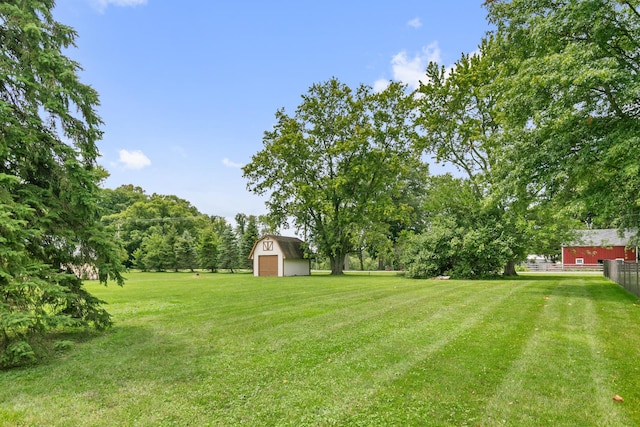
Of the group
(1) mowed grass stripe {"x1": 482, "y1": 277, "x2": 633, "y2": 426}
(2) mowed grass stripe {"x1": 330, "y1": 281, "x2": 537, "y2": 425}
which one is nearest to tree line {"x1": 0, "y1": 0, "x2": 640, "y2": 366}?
(2) mowed grass stripe {"x1": 330, "y1": 281, "x2": 537, "y2": 425}

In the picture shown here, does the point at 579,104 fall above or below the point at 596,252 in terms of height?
above

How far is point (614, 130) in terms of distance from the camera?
10867 mm

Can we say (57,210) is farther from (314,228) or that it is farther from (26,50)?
(314,228)

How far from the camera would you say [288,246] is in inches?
1293

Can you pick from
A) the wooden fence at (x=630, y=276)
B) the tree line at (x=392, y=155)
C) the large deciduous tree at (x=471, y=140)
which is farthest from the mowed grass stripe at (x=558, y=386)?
the large deciduous tree at (x=471, y=140)

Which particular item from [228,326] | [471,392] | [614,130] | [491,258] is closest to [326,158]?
[491,258]

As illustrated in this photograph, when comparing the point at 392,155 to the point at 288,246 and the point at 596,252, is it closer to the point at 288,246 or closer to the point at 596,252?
the point at 288,246

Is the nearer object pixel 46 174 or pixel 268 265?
pixel 46 174

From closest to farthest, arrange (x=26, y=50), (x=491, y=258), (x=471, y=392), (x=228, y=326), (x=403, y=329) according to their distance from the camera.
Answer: (x=471, y=392) → (x=26, y=50) → (x=403, y=329) → (x=228, y=326) → (x=491, y=258)

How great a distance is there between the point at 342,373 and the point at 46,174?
19.3ft

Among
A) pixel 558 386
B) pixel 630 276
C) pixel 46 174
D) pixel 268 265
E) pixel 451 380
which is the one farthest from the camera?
pixel 268 265

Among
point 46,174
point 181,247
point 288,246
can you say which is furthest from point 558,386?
point 181,247

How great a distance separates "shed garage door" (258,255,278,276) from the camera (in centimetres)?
3181

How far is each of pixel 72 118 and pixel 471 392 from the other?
7.56 meters
